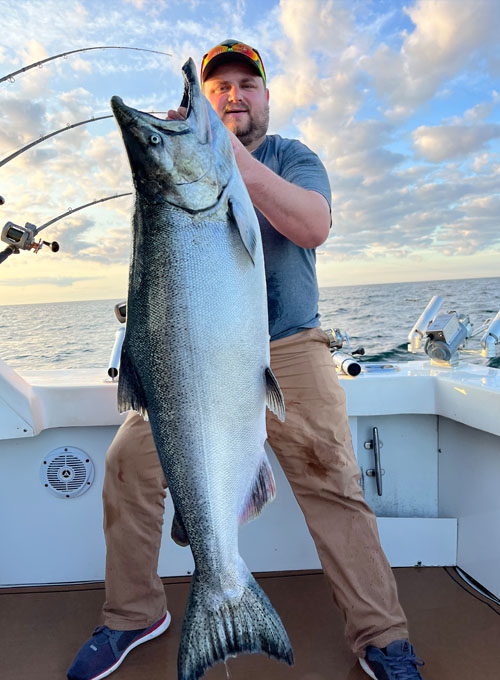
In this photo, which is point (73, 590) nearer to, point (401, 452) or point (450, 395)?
point (401, 452)

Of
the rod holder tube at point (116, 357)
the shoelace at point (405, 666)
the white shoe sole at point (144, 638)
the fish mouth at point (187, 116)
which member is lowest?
the white shoe sole at point (144, 638)

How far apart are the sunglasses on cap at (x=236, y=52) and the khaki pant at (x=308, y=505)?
121 centimetres

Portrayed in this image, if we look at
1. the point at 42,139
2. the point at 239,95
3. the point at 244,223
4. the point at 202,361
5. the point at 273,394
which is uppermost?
the point at 42,139

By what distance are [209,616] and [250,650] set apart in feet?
0.51

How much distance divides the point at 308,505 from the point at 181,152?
4.94ft

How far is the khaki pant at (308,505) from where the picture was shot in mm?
2143

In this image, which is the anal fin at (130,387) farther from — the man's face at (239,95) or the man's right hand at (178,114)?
the man's face at (239,95)

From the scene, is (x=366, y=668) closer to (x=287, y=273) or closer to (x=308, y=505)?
(x=308, y=505)

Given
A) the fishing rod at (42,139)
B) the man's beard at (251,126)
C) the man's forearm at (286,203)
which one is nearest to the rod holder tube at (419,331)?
the man's beard at (251,126)

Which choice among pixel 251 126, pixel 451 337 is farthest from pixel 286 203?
pixel 451 337

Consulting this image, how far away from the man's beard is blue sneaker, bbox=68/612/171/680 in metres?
2.28

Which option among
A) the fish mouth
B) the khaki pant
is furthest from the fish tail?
the fish mouth

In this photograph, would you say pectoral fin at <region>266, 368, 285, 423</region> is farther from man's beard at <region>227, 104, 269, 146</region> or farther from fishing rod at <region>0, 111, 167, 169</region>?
fishing rod at <region>0, 111, 167, 169</region>

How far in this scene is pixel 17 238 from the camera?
2.79m
